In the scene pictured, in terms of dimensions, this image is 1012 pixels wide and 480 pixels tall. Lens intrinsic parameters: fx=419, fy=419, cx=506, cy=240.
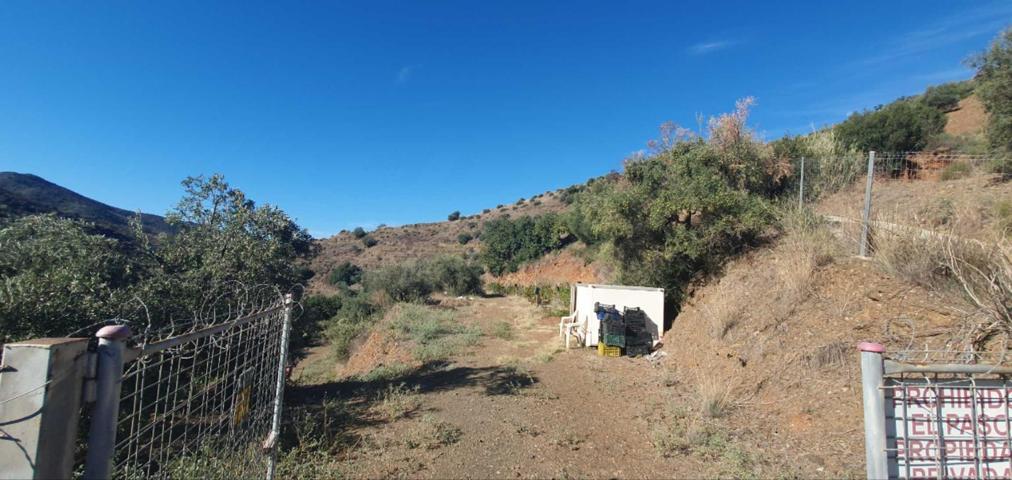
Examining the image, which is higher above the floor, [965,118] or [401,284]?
[965,118]

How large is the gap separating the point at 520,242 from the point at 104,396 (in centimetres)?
3127

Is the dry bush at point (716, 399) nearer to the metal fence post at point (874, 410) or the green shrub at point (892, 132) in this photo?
the metal fence post at point (874, 410)

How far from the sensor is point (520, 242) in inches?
1289

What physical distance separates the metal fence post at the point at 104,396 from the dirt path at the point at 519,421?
2957 mm

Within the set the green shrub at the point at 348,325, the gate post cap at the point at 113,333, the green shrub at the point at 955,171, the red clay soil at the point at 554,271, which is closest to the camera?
the gate post cap at the point at 113,333

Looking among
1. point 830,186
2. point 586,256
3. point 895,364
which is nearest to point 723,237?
point 830,186

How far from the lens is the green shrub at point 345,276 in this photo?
A: 1303 inches

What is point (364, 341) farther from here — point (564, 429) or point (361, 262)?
point (361, 262)

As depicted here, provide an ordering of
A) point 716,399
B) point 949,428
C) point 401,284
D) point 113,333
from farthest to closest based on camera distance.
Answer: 1. point 401,284
2. point 716,399
3. point 949,428
4. point 113,333

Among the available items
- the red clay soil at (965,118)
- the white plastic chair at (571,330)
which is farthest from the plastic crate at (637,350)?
the red clay soil at (965,118)

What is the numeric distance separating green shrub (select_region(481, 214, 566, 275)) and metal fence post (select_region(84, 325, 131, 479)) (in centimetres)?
2914

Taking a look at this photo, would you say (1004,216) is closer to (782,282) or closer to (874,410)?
(782,282)

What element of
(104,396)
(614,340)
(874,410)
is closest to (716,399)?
(874,410)

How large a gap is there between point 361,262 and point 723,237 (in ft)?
118
